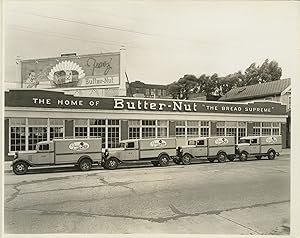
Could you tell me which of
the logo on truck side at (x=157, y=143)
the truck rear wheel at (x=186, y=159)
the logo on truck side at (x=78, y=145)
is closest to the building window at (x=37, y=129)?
the logo on truck side at (x=78, y=145)

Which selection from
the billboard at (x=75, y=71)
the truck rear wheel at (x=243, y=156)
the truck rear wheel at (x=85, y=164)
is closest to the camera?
the billboard at (x=75, y=71)

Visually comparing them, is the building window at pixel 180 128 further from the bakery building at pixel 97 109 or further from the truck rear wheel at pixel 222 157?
the truck rear wheel at pixel 222 157

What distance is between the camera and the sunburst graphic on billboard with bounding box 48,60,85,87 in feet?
13.1

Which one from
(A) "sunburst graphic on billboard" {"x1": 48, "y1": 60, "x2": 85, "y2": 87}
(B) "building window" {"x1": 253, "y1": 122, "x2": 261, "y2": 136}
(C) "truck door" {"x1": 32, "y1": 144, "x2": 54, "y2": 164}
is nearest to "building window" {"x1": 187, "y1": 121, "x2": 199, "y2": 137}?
(B) "building window" {"x1": 253, "y1": 122, "x2": 261, "y2": 136}

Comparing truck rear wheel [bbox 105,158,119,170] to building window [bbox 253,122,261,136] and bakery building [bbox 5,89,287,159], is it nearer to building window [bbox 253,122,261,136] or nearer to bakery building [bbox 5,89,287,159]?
bakery building [bbox 5,89,287,159]

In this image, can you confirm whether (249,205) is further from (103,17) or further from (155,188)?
(103,17)

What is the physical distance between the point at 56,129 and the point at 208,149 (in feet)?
5.99

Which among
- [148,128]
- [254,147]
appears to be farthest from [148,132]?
[254,147]

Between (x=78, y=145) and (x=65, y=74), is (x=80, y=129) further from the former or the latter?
(x=65, y=74)

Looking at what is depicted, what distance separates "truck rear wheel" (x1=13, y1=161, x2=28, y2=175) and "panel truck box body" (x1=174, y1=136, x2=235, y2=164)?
173 cm

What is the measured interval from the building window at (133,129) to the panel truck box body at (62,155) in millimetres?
372

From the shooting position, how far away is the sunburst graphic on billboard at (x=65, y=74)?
13.1 feet

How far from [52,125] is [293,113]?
8.94 feet

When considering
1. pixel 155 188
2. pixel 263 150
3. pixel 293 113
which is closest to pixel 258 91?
pixel 293 113
